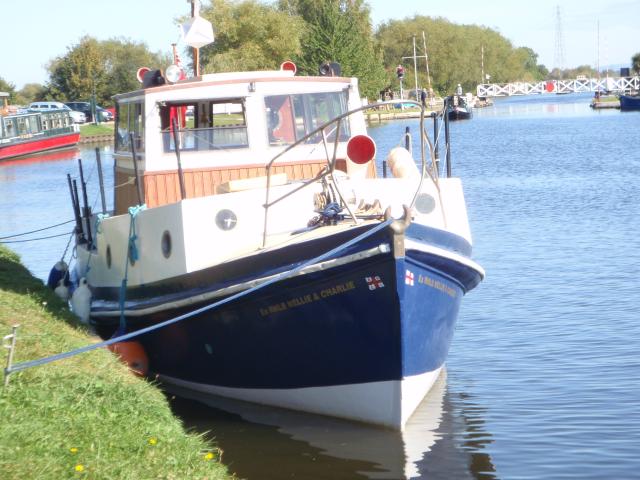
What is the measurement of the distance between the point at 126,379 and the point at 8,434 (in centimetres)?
289

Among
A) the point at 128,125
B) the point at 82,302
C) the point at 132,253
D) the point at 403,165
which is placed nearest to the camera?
the point at 403,165

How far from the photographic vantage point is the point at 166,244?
35.6 feet

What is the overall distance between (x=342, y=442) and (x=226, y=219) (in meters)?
2.47

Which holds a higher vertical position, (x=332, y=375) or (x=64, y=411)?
(x=64, y=411)

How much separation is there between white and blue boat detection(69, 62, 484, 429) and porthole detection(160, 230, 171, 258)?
1 cm

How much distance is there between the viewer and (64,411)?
7.64 metres

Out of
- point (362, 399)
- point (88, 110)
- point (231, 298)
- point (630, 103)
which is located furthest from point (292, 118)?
point (630, 103)

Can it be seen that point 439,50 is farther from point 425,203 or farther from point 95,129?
point 425,203

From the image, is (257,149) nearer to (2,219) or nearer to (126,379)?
(126,379)

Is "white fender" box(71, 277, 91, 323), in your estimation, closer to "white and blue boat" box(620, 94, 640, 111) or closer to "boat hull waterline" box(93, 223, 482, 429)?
"boat hull waterline" box(93, 223, 482, 429)

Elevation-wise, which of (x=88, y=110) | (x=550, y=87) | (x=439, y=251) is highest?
(x=439, y=251)

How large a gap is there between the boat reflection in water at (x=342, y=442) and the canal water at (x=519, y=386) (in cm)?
2

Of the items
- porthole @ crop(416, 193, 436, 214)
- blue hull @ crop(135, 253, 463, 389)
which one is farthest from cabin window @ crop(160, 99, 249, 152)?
porthole @ crop(416, 193, 436, 214)

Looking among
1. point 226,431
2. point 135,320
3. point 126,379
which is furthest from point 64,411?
point 135,320
